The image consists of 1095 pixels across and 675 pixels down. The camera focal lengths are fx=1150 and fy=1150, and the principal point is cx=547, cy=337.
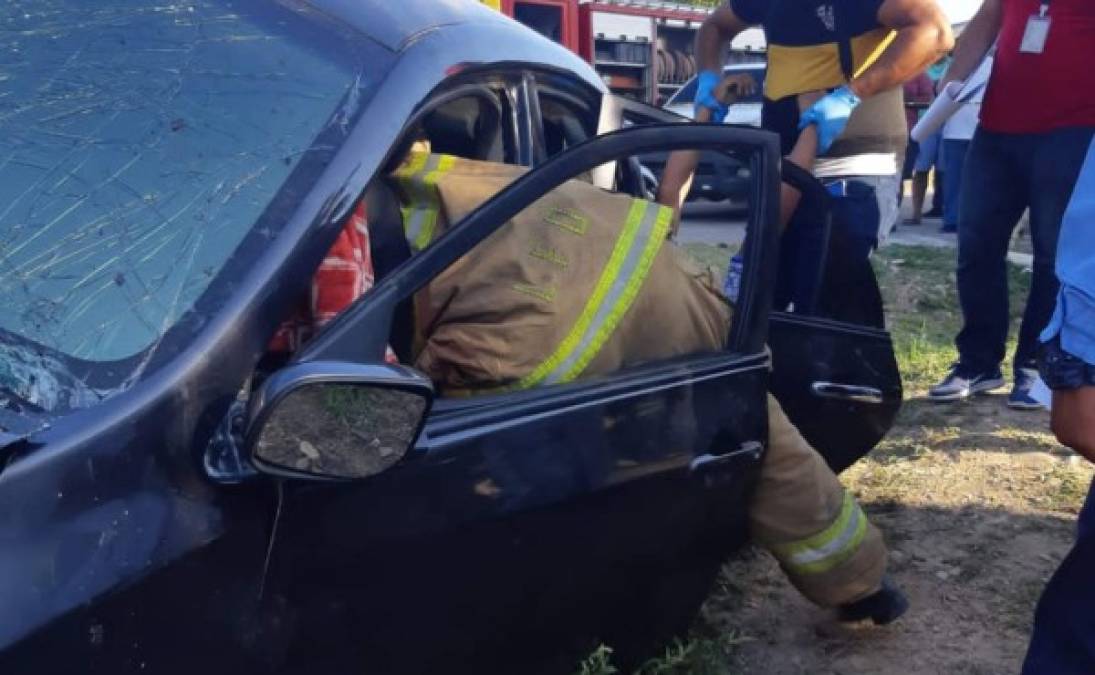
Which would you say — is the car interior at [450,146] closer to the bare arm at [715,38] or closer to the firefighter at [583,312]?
the firefighter at [583,312]

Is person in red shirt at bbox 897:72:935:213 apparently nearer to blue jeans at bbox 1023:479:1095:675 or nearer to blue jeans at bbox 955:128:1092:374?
blue jeans at bbox 955:128:1092:374

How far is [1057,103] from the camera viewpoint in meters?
3.83

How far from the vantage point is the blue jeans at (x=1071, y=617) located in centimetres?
177

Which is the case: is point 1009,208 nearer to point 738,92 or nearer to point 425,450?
point 738,92

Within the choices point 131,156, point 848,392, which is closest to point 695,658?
point 848,392

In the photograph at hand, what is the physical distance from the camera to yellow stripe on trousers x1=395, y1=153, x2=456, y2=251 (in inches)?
81.4

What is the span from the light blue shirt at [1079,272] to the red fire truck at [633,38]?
11.9 meters

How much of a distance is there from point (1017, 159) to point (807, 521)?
7.38 ft

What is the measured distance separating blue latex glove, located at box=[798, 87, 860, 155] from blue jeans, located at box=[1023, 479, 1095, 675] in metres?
1.81

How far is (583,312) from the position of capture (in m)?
1.97

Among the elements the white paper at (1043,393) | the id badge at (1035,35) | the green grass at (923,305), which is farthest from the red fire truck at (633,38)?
the white paper at (1043,393)

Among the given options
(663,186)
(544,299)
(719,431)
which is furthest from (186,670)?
(663,186)

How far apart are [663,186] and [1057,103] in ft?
4.74

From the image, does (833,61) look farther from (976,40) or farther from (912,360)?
(912,360)
